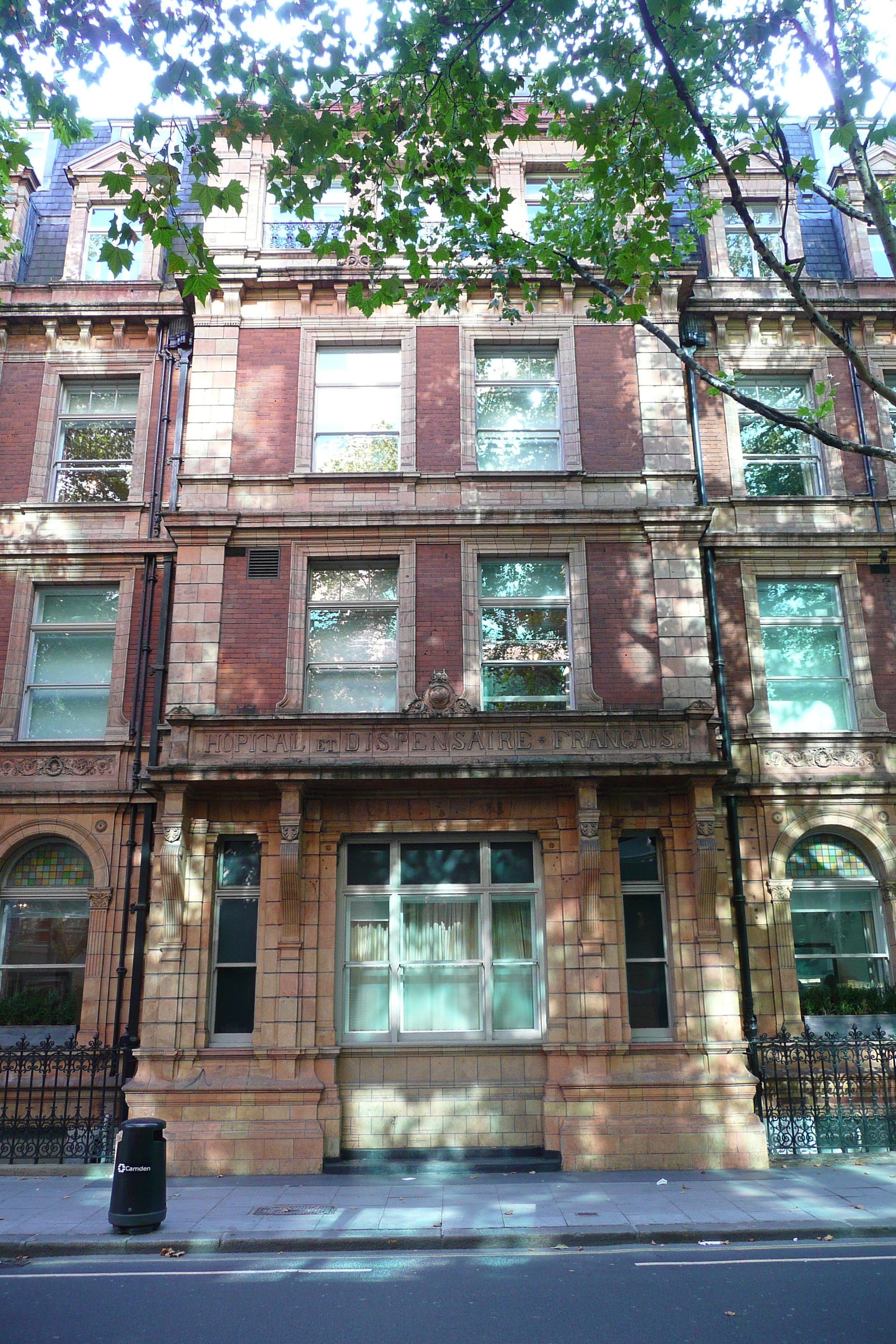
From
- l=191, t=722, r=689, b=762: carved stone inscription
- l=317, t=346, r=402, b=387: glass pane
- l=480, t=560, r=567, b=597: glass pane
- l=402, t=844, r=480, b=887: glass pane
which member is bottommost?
l=402, t=844, r=480, b=887: glass pane

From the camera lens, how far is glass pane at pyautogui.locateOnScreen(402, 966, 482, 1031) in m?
12.5

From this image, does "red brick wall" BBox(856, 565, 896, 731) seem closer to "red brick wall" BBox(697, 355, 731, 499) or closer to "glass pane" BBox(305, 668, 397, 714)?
"red brick wall" BBox(697, 355, 731, 499)

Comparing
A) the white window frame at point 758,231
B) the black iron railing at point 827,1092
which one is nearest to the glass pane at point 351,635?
the black iron railing at point 827,1092

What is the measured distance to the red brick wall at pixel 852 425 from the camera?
15.4 m

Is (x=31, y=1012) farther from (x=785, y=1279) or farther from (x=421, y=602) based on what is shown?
(x=785, y=1279)

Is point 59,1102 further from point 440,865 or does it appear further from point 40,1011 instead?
point 440,865

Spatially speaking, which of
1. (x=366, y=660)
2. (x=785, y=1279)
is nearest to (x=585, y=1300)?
(x=785, y=1279)

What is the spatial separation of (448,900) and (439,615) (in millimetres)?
3995

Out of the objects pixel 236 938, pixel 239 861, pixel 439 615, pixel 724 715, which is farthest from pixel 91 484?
pixel 724 715

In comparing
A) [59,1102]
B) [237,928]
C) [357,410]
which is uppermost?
[357,410]

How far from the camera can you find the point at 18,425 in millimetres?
15594

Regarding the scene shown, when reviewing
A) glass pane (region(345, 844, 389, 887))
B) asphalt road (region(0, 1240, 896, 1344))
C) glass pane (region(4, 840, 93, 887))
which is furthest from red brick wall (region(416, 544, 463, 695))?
asphalt road (region(0, 1240, 896, 1344))

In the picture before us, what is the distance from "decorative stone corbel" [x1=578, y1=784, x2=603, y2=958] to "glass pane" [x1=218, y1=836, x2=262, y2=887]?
4.37m

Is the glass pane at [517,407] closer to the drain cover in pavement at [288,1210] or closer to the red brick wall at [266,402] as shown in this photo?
the red brick wall at [266,402]
